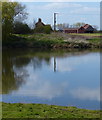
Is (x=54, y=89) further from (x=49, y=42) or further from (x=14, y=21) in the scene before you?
(x=14, y=21)

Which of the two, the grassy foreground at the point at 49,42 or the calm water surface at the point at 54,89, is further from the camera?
the grassy foreground at the point at 49,42

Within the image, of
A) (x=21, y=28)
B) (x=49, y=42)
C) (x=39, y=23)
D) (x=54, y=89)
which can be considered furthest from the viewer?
(x=39, y=23)

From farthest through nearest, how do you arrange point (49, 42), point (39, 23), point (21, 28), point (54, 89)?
point (39, 23) → point (21, 28) → point (49, 42) → point (54, 89)

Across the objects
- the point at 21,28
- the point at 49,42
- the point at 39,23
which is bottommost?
the point at 49,42

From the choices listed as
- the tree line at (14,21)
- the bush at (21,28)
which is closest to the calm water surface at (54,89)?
the tree line at (14,21)

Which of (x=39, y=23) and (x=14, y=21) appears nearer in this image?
(x=14, y=21)

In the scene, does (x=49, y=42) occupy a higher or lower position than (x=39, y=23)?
lower

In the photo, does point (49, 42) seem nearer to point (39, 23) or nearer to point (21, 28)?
point (21, 28)

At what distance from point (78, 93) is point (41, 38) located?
25904mm

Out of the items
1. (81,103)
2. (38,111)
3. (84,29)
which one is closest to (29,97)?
(81,103)

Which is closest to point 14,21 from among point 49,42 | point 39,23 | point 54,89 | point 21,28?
point 21,28

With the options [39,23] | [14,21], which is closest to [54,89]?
[14,21]

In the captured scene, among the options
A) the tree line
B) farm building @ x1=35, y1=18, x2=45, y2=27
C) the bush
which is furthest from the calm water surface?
farm building @ x1=35, y1=18, x2=45, y2=27

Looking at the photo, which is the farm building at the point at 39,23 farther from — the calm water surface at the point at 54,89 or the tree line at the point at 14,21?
the calm water surface at the point at 54,89
